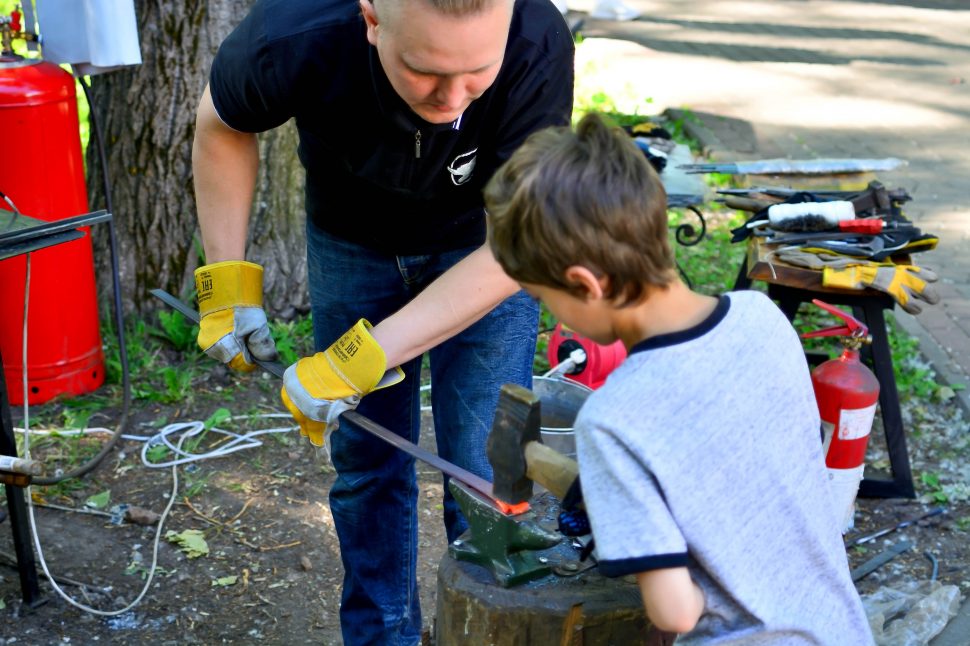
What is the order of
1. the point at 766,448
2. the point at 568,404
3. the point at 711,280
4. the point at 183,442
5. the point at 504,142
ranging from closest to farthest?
1. the point at 766,448
2. the point at 504,142
3. the point at 568,404
4. the point at 183,442
5. the point at 711,280

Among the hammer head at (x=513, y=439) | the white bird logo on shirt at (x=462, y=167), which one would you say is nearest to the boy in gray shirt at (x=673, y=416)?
the hammer head at (x=513, y=439)

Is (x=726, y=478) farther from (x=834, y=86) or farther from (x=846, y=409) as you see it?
(x=834, y=86)

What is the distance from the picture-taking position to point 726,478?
4.79 ft

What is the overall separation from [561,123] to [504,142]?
121 millimetres

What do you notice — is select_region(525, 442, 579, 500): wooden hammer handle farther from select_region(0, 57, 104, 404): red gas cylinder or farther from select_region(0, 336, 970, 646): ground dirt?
select_region(0, 57, 104, 404): red gas cylinder

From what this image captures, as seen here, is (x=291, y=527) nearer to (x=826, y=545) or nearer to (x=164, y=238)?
(x=164, y=238)

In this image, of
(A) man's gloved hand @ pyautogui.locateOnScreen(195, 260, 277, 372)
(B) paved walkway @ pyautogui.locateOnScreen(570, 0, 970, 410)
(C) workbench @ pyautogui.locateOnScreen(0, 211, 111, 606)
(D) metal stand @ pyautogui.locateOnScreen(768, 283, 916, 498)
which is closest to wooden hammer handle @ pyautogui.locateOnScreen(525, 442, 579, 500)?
(A) man's gloved hand @ pyautogui.locateOnScreen(195, 260, 277, 372)

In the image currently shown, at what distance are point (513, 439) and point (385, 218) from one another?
2.36ft

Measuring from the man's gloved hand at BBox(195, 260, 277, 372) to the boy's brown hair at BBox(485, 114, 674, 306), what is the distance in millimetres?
1132

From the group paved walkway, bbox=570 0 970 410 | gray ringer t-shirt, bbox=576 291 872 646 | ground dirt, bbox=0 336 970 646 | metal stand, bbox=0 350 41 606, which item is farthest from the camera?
paved walkway, bbox=570 0 970 410

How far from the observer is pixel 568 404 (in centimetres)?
346

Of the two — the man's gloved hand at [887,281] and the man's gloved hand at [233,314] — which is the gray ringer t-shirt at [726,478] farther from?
the man's gloved hand at [887,281]

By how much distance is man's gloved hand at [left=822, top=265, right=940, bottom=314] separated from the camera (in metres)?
3.34

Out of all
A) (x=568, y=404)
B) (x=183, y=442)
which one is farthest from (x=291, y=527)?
(x=568, y=404)
